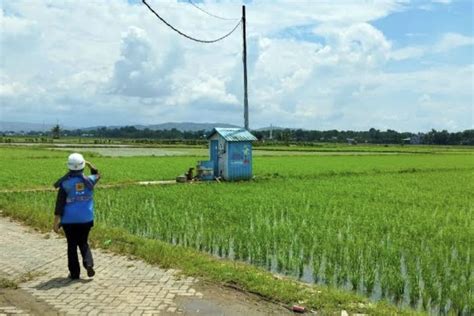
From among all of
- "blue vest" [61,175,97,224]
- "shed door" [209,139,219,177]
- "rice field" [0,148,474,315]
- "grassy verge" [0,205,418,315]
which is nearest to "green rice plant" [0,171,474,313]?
"rice field" [0,148,474,315]

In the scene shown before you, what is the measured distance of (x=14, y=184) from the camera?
1922 cm

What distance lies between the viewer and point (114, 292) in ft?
19.0

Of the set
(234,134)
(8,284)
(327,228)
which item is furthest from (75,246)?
(234,134)

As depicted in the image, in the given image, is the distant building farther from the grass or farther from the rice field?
the grass

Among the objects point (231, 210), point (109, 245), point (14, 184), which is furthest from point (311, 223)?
point (14, 184)

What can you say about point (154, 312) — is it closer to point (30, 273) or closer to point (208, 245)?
point (30, 273)

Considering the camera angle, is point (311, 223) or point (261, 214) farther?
point (261, 214)

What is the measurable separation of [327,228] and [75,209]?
5.57 m

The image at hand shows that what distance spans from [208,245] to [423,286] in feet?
12.2

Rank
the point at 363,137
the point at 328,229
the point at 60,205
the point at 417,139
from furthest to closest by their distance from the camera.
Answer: the point at 363,137 < the point at 417,139 < the point at 328,229 < the point at 60,205

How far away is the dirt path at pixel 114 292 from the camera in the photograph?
524 cm

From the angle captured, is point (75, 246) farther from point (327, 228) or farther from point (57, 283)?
point (327, 228)

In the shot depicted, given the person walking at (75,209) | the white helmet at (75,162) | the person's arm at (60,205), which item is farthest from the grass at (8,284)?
the white helmet at (75,162)

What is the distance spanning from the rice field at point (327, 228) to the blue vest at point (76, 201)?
2735mm
